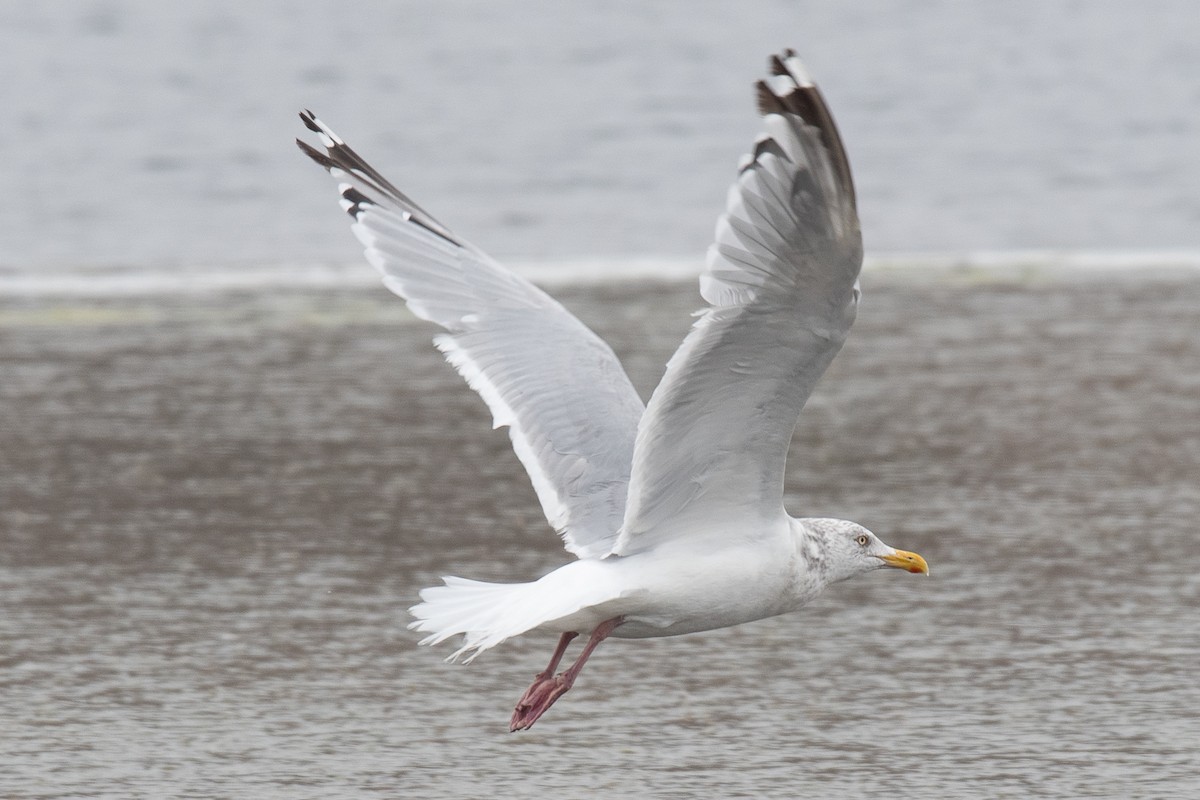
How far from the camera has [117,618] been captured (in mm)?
5723

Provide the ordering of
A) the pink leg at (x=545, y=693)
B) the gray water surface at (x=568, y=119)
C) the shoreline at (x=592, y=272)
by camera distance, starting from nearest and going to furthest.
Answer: the pink leg at (x=545, y=693) < the shoreline at (x=592, y=272) < the gray water surface at (x=568, y=119)

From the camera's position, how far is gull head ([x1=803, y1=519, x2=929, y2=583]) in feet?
15.6

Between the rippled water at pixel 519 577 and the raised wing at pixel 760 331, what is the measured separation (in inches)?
25.0

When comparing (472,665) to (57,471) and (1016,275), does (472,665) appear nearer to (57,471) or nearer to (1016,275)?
(57,471)

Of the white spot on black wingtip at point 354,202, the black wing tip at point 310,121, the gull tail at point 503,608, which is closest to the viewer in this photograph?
the gull tail at point 503,608

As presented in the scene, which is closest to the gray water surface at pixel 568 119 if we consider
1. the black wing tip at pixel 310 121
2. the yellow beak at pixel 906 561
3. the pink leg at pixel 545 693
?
the black wing tip at pixel 310 121

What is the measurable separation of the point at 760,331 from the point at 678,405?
0.32 meters

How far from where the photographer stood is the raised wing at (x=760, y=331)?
367 centimetres

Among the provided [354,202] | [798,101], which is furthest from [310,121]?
[798,101]

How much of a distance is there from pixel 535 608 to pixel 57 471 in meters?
3.39

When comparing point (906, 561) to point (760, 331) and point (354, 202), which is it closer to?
point (760, 331)

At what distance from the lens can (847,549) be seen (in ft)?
15.8

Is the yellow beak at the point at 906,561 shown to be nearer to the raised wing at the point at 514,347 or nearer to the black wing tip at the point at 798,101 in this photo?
the raised wing at the point at 514,347

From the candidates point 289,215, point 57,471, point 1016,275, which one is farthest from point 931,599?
point 289,215
